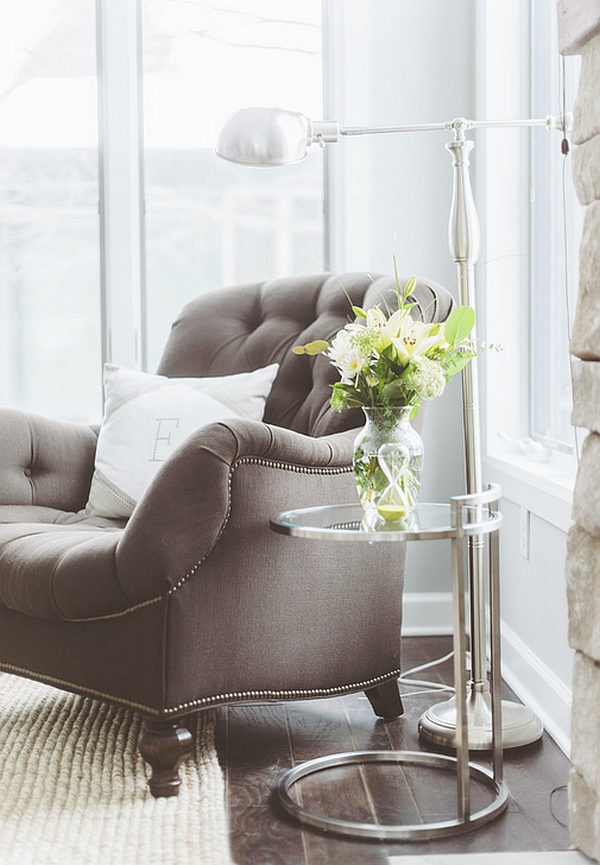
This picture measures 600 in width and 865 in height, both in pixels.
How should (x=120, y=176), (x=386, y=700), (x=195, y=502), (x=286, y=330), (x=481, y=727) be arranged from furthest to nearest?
(x=120, y=176), (x=286, y=330), (x=386, y=700), (x=481, y=727), (x=195, y=502)

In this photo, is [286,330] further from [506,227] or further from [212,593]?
[212,593]

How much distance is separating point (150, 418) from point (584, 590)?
133 cm

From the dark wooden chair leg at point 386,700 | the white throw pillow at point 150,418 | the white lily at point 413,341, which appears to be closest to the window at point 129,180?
the white throw pillow at point 150,418

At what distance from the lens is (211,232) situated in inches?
132

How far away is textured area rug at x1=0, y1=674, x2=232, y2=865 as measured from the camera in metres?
1.63

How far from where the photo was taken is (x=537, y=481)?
7.88 feet

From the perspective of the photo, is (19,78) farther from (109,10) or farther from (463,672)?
(463,672)

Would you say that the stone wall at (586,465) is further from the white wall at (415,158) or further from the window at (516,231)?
the white wall at (415,158)

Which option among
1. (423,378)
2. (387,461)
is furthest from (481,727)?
(423,378)

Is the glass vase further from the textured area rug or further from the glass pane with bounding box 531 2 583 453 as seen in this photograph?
the glass pane with bounding box 531 2 583 453

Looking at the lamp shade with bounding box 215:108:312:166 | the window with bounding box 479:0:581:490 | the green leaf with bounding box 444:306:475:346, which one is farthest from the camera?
the window with bounding box 479:0:581:490

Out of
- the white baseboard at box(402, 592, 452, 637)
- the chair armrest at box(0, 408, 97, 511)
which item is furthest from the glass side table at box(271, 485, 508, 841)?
the white baseboard at box(402, 592, 452, 637)

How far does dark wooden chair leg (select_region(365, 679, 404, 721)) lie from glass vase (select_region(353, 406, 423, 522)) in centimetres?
61

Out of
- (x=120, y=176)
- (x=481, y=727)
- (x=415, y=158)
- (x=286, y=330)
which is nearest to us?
(x=481, y=727)
